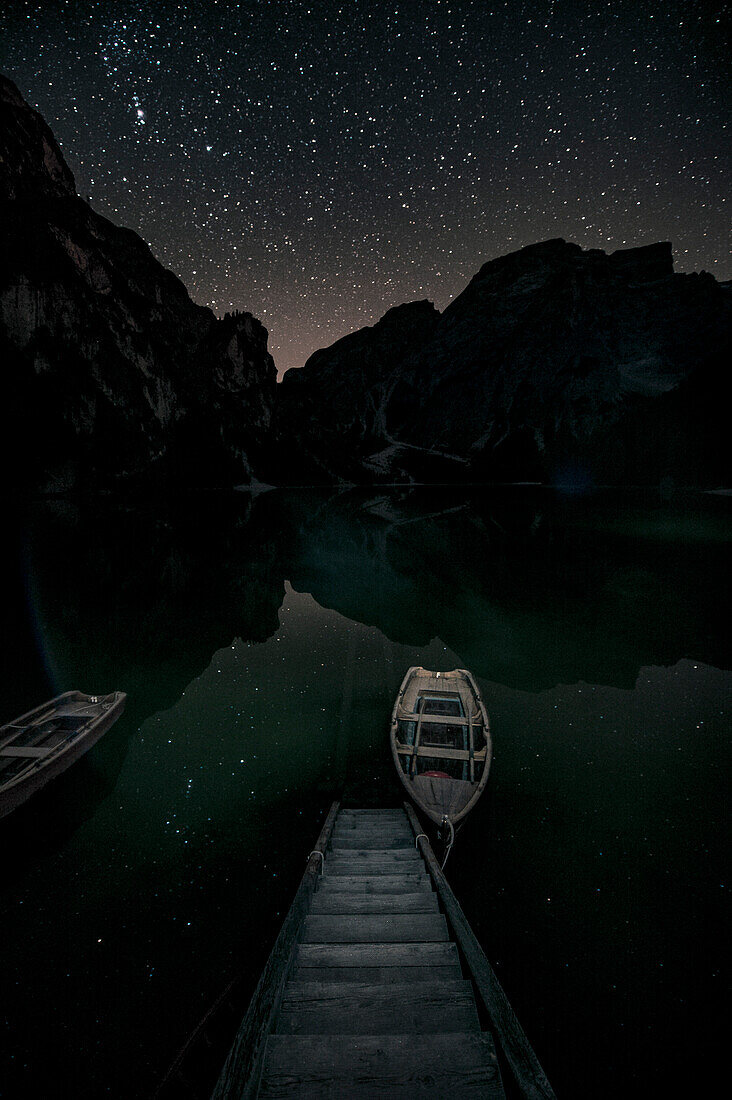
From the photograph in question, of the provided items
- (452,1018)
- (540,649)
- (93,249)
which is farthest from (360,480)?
(452,1018)

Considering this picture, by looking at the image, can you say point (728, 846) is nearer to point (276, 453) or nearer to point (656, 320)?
point (276, 453)

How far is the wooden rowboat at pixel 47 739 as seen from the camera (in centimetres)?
739

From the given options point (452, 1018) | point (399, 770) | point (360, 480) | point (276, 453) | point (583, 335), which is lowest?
point (399, 770)

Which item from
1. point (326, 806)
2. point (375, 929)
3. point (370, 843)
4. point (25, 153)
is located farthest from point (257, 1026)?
point (25, 153)

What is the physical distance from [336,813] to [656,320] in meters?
260

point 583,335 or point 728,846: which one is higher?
point 583,335

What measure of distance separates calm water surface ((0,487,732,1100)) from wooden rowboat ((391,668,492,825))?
2.91 ft

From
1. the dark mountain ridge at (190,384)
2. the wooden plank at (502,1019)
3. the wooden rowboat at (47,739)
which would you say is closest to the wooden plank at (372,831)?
the wooden plank at (502,1019)

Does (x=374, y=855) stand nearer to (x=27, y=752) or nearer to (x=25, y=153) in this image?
(x=27, y=752)

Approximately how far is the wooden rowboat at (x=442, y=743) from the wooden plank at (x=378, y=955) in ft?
8.32

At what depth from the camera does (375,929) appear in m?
4.52

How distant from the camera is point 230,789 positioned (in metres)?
8.77

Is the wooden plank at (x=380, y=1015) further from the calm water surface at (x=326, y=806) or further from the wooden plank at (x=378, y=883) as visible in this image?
the calm water surface at (x=326, y=806)

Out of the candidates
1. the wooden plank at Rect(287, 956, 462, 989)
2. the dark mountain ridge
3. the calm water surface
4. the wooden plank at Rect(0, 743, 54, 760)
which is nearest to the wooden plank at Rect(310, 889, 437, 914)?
the wooden plank at Rect(287, 956, 462, 989)
